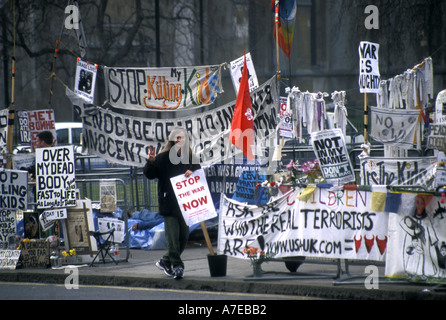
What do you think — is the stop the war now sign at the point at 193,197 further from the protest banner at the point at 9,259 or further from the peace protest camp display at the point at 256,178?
the protest banner at the point at 9,259

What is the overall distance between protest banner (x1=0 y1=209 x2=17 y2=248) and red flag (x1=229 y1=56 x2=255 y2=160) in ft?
12.6

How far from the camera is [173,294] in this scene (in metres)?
9.68

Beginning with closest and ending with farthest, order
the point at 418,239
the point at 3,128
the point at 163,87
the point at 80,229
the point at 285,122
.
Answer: the point at 418,239, the point at 80,229, the point at 163,87, the point at 3,128, the point at 285,122

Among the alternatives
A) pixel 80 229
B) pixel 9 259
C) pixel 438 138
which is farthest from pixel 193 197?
pixel 9 259

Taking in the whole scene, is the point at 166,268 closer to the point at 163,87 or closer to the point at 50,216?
the point at 50,216

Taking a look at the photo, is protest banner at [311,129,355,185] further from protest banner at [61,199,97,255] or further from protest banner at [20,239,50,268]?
protest banner at [20,239,50,268]

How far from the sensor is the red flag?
1070cm

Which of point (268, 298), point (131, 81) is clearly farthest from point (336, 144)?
point (131, 81)

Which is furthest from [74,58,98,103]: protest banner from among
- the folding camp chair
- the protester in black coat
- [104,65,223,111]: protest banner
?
the protester in black coat

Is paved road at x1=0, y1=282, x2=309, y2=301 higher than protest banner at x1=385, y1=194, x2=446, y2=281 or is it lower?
lower

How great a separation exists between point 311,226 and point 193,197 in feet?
5.37

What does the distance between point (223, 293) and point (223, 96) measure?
103ft

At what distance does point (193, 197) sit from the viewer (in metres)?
10.6

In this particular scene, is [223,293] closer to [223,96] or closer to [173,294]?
[173,294]
